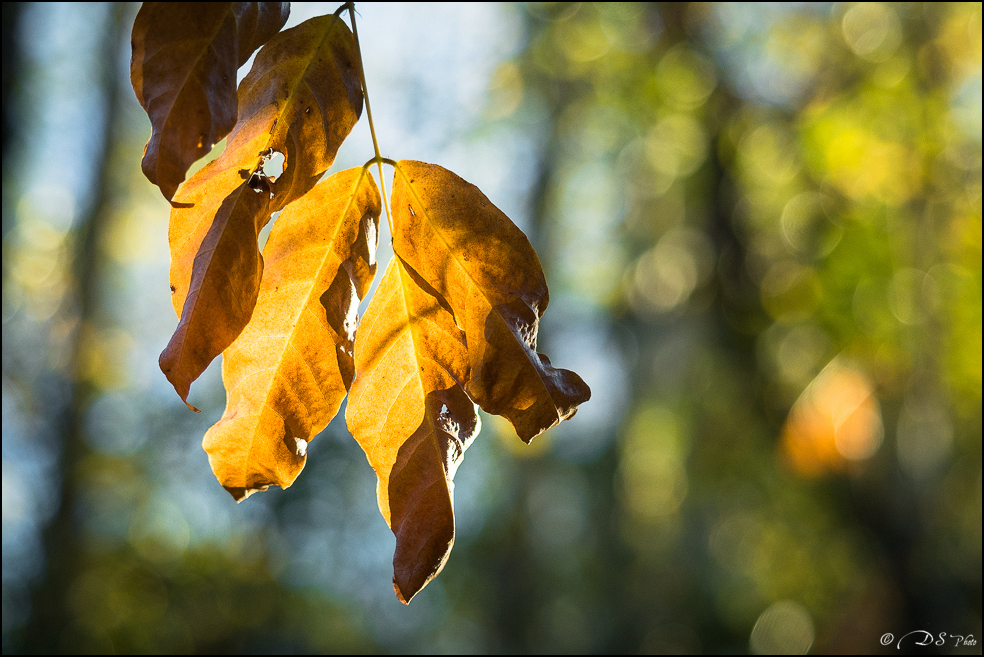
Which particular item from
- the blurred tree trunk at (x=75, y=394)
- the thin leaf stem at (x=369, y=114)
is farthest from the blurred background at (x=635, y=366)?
the thin leaf stem at (x=369, y=114)

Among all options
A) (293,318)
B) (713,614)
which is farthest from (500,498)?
(293,318)

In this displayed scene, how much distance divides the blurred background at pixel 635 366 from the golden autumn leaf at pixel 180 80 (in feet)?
6.31

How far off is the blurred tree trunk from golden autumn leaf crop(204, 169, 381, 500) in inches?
152

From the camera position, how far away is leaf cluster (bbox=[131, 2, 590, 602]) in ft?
1.20

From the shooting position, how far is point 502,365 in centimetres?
40

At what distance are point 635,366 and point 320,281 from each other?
19.4 feet

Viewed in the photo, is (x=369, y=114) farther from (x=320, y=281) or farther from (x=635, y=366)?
(x=635, y=366)

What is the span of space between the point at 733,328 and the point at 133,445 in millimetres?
4406

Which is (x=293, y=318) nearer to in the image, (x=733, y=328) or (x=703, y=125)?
(x=733, y=328)

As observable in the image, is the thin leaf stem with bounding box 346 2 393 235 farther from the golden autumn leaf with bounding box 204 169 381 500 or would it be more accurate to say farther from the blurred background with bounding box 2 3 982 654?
the blurred background with bounding box 2 3 982 654

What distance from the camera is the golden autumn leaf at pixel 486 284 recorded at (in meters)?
0.39

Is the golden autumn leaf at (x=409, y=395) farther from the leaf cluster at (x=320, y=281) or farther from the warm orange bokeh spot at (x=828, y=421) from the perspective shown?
the warm orange bokeh spot at (x=828, y=421)

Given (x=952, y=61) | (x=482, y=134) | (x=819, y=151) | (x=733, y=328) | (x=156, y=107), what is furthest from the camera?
(x=482, y=134)
